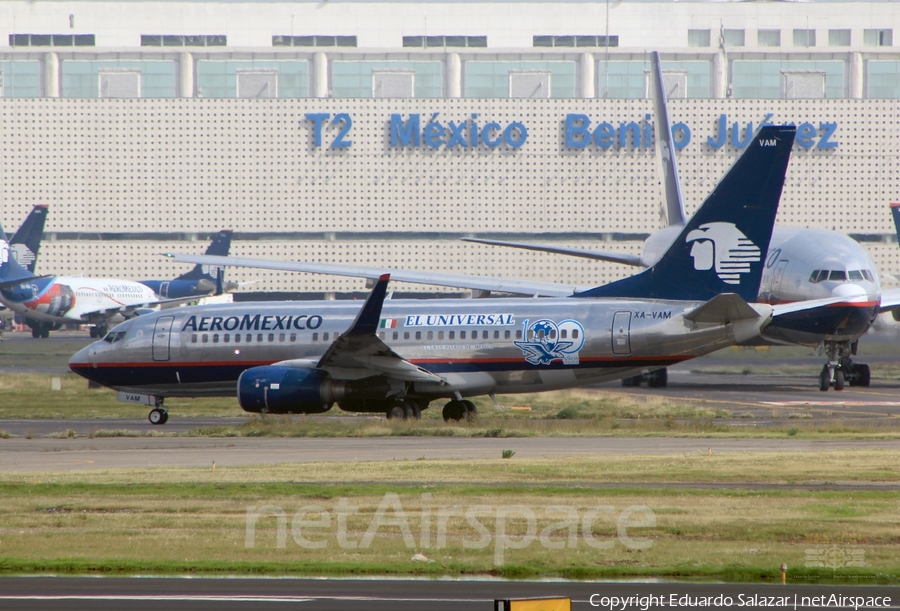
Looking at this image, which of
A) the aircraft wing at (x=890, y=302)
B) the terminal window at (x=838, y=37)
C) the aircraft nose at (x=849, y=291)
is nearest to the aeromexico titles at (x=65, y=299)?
the aircraft wing at (x=890, y=302)

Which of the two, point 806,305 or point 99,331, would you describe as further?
point 99,331

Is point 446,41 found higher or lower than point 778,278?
higher

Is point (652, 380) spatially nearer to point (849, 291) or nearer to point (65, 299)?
point (849, 291)

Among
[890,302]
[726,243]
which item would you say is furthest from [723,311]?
[890,302]

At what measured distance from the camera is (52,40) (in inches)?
Result: 4619

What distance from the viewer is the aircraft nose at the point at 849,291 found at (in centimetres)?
3891

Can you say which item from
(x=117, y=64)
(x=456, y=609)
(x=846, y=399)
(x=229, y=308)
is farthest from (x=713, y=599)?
(x=117, y=64)

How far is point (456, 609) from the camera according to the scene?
1055cm

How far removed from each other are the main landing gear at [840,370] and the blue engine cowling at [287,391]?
20154 mm

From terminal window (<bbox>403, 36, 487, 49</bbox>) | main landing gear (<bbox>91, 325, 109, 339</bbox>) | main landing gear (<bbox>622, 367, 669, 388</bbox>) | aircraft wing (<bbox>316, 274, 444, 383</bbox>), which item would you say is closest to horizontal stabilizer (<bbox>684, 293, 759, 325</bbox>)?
aircraft wing (<bbox>316, 274, 444, 383</bbox>)

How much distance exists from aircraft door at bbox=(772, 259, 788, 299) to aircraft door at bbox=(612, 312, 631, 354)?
13146mm

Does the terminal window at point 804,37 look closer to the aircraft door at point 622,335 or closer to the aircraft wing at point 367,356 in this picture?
the aircraft door at point 622,335

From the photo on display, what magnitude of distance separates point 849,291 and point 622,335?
12.9 metres

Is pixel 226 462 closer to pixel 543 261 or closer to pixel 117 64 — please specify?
pixel 543 261
